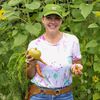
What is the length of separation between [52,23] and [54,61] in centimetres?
30

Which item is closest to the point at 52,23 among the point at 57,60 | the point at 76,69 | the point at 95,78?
the point at 57,60

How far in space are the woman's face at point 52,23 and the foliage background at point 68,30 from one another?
0.64 meters

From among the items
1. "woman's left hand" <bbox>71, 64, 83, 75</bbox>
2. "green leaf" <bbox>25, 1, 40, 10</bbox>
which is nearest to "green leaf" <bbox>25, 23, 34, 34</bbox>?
"green leaf" <bbox>25, 1, 40, 10</bbox>

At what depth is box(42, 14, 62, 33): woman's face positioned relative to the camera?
345cm

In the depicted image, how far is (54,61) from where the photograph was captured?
3.47 metres

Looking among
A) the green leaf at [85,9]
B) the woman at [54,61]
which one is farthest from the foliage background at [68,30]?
the woman at [54,61]

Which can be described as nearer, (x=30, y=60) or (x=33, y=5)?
(x=30, y=60)

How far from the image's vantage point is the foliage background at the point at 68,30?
4.28 m

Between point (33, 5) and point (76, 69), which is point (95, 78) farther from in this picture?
point (76, 69)

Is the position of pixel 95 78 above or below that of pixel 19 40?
below

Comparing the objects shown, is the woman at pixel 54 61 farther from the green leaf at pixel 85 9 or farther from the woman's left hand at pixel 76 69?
the green leaf at pixel 85 9

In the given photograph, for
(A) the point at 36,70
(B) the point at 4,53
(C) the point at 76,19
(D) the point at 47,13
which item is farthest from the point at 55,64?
(B) the point at 4,53

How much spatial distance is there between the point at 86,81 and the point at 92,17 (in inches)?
27.7

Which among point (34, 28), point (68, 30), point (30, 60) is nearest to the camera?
point (30, 60)
